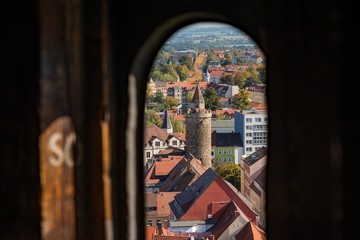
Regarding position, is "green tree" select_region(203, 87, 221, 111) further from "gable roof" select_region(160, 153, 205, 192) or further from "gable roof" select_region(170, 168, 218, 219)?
"gable roof" select_region(170, 168, 218, 219)

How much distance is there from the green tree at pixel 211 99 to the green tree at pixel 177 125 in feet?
6.43

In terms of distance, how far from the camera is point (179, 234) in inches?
1156

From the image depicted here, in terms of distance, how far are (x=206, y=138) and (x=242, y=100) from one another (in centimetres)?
299

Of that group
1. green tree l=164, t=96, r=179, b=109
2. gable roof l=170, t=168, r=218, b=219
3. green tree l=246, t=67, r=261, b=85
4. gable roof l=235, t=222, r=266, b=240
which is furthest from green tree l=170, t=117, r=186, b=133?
gable roof l=235, t=222, r=266, b=240

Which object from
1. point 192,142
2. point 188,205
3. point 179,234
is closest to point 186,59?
point 192,142

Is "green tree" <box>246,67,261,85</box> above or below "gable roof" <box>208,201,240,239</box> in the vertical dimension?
above

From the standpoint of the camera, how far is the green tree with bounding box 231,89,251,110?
40250 mm

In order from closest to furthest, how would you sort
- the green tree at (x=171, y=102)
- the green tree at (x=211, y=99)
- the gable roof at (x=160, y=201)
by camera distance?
the gable roof at (x=160, y=201) < the green tree at (x=211, y=99) < the green tree at (x=171, y=102)

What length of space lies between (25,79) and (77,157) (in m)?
0.49

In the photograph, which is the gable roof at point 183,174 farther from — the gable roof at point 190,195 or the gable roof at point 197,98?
the gable roof at point 197,98

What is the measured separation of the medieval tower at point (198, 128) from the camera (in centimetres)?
3947

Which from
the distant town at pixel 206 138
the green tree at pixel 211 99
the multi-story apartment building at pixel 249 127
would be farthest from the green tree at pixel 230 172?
the green tree at pixel 211 99

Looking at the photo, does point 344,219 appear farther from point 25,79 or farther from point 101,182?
point 25,79

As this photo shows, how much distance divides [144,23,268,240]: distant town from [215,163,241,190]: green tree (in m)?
0.05
